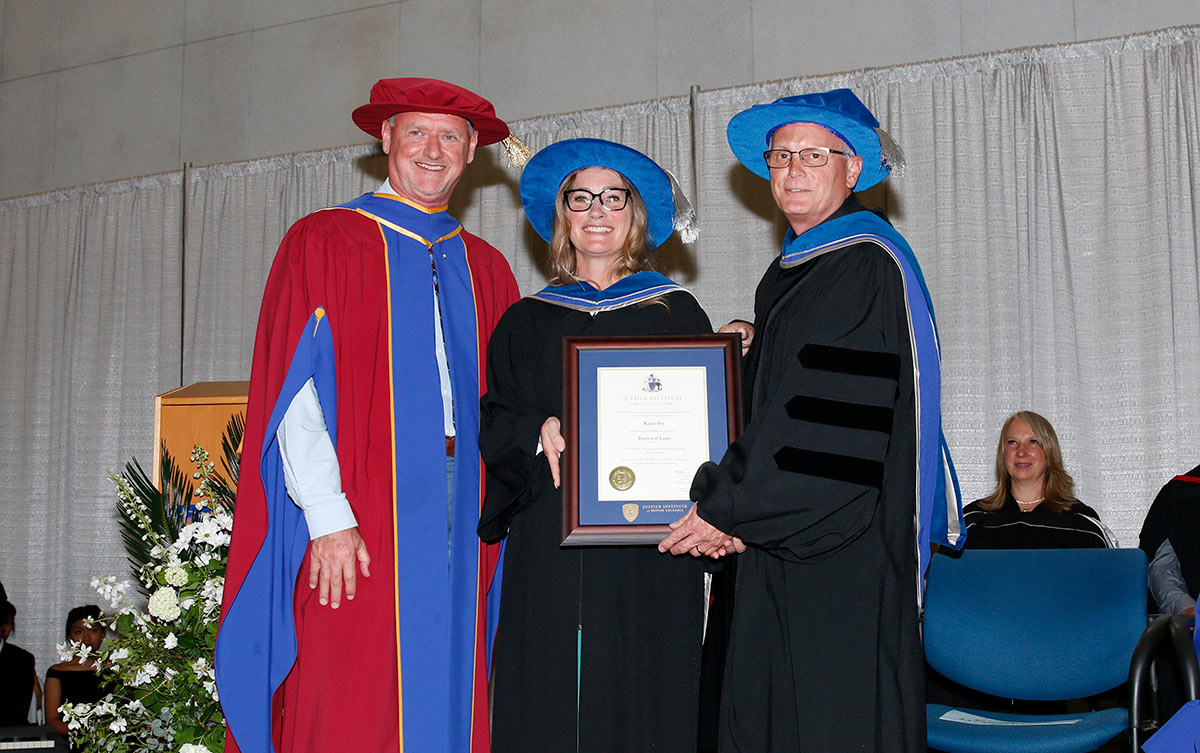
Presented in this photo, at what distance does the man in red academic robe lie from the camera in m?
2.79

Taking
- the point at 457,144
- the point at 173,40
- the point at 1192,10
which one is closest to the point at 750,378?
the point at 457,144

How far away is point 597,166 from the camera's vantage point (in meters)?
3.17

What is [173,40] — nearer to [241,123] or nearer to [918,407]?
[241,123]

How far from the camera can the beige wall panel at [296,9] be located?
7.23 metres

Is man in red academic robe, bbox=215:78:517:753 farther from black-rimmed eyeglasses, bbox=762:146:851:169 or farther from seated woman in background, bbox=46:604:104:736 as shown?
seated woman in background, bbox=46:604:104:736

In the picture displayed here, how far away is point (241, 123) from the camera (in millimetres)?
7531

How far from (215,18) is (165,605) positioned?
Result: 567cm

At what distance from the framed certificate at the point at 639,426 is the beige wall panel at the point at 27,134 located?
6.82 metres

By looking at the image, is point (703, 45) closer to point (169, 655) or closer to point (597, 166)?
point (597, 166)

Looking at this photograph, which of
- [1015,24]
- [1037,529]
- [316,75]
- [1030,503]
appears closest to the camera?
[1037,529]

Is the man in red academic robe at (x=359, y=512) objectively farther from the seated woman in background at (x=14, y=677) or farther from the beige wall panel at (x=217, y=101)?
the beige wall panel at (x=217, y=101)

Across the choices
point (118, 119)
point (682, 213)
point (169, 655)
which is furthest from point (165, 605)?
point (118, 119)

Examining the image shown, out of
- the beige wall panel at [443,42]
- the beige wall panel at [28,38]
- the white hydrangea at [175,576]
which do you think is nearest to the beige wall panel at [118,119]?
the beige wall panel at [28,38]

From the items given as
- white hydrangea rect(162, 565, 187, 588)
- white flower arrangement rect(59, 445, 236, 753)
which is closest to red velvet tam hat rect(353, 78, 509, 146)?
white flower arrangement rect(59, 445, 236, 753)
